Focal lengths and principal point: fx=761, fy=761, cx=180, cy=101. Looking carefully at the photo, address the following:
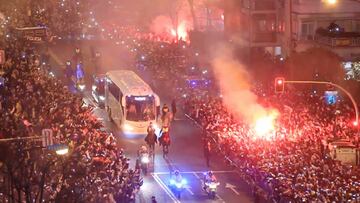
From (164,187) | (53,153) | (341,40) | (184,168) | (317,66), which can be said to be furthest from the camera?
(341,40)

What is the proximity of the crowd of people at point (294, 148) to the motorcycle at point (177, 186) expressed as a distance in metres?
2.61

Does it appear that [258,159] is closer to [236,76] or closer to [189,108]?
[189,108]

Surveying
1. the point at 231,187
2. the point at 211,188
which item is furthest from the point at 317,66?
the point at 211,188

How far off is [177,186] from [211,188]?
4.48 feet

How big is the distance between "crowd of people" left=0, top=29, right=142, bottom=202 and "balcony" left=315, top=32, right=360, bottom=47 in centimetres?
2248

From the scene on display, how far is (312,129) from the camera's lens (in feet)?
106

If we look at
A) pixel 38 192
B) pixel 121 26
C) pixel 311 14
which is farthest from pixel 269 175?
pixel 121 26

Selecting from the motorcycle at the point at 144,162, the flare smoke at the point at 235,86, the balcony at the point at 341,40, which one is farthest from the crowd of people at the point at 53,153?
the balcony at the point at 341,40

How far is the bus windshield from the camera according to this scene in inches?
1591

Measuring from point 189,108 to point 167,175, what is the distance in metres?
12.5

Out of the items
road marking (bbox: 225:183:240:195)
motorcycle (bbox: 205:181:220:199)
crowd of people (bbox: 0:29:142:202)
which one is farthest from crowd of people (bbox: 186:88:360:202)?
crowd of people (bbox: 0:29:142:202)

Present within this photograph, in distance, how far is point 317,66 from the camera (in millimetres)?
47750

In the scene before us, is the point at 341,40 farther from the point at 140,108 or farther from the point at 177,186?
the point at 177,186

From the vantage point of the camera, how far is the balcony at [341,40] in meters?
48.6
